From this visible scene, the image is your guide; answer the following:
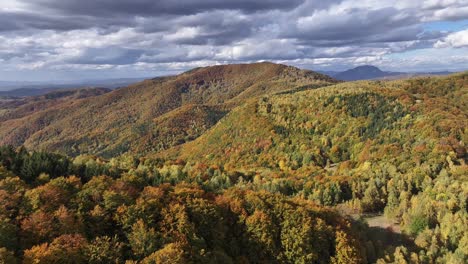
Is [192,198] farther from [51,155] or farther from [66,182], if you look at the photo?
[51,155]

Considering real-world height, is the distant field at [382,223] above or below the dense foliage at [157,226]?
below

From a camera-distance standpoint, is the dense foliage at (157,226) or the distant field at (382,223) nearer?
the dense foliage at (157,226)

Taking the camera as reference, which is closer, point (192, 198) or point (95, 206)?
point (95, 206)

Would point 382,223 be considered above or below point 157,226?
below

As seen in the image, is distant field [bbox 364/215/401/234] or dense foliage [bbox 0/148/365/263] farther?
distant field [bbox 364/215/401/234]

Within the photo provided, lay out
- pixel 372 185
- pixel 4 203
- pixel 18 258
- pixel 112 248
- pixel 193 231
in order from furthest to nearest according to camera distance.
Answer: pixel 372 185 → pixel 193 231 → pixel 4 203 → pixel 112 248 → pixel 18 258

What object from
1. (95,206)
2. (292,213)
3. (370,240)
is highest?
(95,206)

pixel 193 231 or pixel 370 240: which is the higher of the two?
pixel 193 231

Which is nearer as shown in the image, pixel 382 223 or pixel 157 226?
pixel 157 226

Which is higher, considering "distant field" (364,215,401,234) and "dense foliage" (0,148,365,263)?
"dense foliage" (0,148,365,263)

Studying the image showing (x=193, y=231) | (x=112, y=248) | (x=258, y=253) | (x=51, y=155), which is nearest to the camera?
(x=112, y=248)

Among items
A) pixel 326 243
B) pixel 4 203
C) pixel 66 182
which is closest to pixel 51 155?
pixel 66 182
